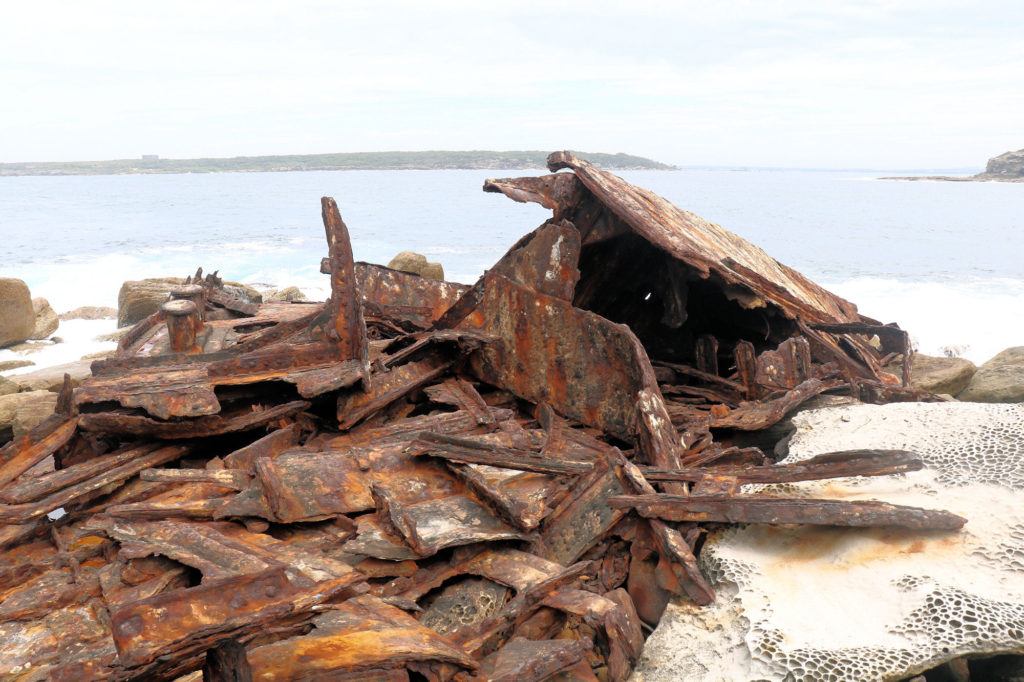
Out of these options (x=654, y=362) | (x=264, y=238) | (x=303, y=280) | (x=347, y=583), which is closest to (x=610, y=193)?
(x=654, y=362)

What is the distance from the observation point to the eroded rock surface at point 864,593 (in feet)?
7.30

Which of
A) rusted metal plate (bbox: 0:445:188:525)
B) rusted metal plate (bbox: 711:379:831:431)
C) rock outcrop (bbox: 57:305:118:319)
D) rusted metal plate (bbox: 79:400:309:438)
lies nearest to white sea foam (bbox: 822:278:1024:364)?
rusted metal plate (bbox: 711:379:831:431)

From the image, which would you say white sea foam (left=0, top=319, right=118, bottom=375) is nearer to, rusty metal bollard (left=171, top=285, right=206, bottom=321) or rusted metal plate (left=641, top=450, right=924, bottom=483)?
rusty metal bollard (left=171, top=285, right=206, bottom=321)

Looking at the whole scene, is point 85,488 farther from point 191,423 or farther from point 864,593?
point 864,593

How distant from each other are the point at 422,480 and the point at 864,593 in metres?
1.89

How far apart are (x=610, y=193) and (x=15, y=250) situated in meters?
33.8

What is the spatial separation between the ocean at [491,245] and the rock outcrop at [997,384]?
6.63 metres

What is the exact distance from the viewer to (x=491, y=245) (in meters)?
30.6

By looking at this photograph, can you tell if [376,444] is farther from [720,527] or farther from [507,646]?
[720,527]

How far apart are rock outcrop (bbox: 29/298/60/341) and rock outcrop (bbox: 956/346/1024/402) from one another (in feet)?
51.6

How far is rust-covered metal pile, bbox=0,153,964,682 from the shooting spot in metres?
2.14

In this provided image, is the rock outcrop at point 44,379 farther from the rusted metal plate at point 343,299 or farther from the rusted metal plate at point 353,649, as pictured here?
the rusted metal plate at point 353,649

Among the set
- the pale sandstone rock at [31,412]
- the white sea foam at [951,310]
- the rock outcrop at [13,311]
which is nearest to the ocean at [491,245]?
the white sea foam at [951,310]

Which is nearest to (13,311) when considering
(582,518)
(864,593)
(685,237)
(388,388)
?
(388,388)
